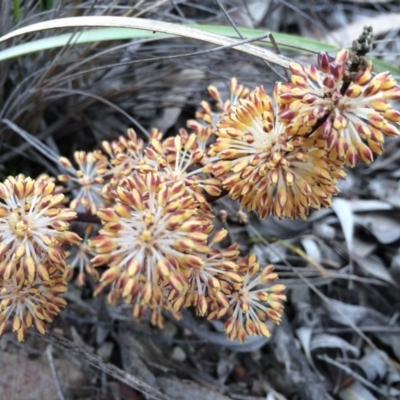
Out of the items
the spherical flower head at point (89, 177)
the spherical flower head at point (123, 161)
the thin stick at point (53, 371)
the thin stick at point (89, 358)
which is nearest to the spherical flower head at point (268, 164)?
the spherical flower head at point (123, 161)

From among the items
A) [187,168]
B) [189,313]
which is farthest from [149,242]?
[189,313]

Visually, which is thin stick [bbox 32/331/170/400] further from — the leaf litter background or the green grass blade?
the green grass blade

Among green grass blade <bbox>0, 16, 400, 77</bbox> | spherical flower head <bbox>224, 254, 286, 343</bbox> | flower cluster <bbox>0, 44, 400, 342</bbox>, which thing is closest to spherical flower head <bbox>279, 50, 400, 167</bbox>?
flower cluster <bbox>0, 44, 400, 342</bbox>

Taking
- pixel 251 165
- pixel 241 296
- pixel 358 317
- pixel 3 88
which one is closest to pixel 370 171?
pixel 358 317

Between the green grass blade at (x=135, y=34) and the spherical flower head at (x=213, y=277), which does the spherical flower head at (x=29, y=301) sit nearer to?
the spherical flower head at (x=213, y=277)

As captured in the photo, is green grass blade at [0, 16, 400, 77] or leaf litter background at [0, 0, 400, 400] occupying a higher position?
green grass blade at [0, 16, 400, 77]
